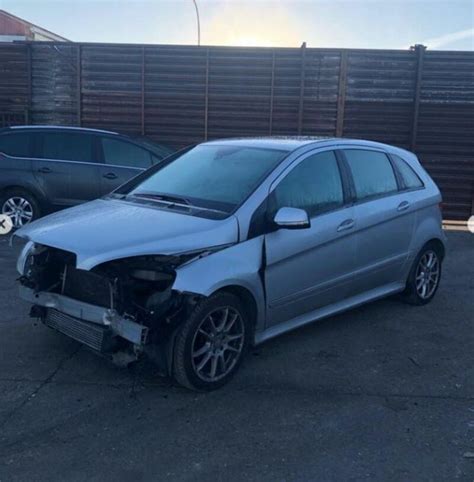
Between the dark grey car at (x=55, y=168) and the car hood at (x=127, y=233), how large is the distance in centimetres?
462

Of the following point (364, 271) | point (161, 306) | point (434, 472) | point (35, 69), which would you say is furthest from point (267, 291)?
point (35, 69)

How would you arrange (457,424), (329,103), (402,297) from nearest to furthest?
1. (457,424)
2. (402,297)
3. (329,103)

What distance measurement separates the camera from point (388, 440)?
3.24 m

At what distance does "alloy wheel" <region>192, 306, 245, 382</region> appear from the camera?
3711 mm

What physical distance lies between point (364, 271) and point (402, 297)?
1.12 m

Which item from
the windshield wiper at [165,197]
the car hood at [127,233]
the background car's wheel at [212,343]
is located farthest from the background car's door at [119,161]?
the background car's wheel at [212,343]

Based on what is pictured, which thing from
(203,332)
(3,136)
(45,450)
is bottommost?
(45,450)

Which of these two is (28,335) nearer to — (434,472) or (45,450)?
(45,450)

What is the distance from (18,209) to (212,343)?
5.90 meters

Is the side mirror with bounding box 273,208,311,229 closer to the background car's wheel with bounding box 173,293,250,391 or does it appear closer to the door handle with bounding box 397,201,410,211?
the background car's wheel with bounding box 173,293,250,391

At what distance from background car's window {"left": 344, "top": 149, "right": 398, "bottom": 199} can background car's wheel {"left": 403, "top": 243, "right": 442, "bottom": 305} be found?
0.81 metres

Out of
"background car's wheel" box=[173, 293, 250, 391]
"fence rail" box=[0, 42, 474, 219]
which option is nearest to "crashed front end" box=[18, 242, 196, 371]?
"background car's wheel" box=[173, 293, 250, 391]

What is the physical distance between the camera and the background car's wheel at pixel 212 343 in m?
3.58

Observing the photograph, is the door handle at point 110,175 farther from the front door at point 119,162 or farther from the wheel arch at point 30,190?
the wheel arch at point 30,190
